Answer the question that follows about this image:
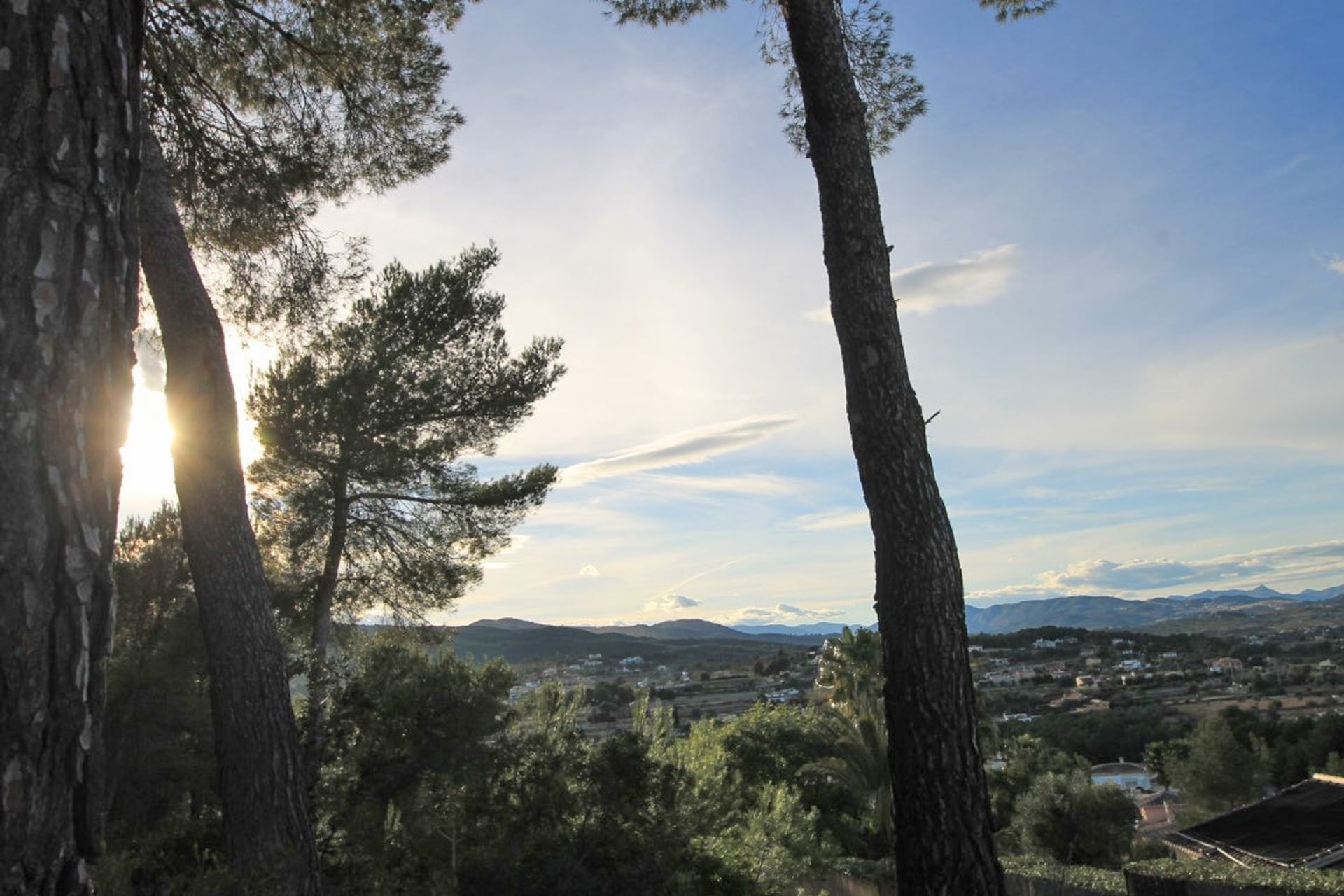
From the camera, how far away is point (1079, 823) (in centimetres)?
2378

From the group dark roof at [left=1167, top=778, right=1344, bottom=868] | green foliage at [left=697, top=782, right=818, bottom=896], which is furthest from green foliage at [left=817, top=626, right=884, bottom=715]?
green foliage at [left=697, top=782, right=818, bottom=896]

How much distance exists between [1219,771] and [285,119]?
130 feet

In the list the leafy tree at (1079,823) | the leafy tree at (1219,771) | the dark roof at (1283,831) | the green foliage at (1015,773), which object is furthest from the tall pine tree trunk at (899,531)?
the leafy tree at (1219,771)

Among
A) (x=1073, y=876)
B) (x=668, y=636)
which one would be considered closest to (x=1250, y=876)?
(x=1073, y=876)

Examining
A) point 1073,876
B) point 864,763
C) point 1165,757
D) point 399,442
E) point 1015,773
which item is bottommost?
point 1165,757

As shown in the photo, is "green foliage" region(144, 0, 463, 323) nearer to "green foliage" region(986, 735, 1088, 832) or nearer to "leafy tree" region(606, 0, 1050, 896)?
"leafy tree" region(606, 0, 1050, 896)

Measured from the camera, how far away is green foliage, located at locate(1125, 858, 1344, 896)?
9.16 m

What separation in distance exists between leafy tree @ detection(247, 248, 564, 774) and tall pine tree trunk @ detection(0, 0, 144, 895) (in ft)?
31.4

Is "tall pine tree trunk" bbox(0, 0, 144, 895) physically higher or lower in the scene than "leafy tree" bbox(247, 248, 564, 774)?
lower

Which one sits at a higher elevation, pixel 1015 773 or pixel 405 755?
pixel 405 755

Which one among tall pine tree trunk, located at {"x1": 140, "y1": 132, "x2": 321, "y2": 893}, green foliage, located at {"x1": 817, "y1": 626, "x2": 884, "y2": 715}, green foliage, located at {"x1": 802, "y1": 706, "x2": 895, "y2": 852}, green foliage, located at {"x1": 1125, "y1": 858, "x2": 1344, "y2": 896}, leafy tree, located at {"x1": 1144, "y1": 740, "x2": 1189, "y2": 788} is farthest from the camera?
leafy tree, located at {"x1": 1144, "y1": 740, "x2": 1189, "y2": 788}

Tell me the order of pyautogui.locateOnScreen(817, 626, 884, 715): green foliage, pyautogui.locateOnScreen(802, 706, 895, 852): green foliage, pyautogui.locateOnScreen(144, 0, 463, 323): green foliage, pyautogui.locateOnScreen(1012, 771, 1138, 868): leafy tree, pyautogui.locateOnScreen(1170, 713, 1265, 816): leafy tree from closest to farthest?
pyautogui.locateOnScreen(144, 0, 463, 323): green foliage < pyautogui.locateOnScreen(802, 706, 895, 852): green foliage < pyautogui.locateOnScreen(817, 626, 884, 715): green foliage < pyautogui.locateOnScreen(1012, 771, 1138, 868): leafy tree < pyautogui.locateOnScreen(1170, 713, 1265, 816): leafy tree

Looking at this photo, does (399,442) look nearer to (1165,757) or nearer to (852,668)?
(852,668)

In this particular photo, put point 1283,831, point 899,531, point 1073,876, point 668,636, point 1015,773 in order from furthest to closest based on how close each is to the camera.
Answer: point 668,636 < point 1015,773 < point 1283,831 < point 1073,876 < point 899,531
